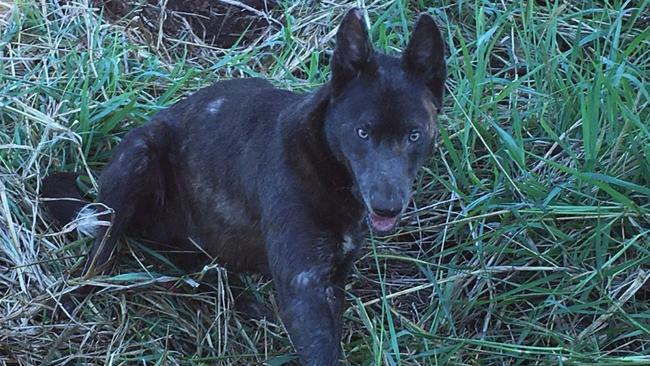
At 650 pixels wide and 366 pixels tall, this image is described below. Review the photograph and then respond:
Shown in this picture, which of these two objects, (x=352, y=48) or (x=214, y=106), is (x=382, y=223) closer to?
(x=352, y=48)

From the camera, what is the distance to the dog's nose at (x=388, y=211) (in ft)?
12.7

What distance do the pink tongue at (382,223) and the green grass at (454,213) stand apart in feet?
0.77

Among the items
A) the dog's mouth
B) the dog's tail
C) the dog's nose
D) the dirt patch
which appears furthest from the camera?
the dirt patch

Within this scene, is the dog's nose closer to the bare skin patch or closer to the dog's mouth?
the dog's mouth

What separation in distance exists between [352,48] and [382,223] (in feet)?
2.01

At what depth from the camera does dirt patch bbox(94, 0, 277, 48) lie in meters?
6.24

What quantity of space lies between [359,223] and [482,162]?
3.30 feet

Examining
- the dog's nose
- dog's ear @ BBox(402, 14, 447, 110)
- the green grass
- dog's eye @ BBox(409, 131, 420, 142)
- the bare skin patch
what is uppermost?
dog's ear @ BBox(402, 14, 447, 110)

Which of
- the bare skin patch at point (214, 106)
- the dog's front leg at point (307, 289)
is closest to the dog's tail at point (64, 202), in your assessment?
the bare skin patch at point (214, 106)

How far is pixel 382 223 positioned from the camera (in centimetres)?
402

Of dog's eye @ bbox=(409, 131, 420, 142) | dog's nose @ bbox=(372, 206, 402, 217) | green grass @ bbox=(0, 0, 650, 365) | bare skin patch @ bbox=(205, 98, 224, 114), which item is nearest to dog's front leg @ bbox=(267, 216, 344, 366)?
green grass @ bbox=(0, 0, 650, 365)

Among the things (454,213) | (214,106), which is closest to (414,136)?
(454,213)

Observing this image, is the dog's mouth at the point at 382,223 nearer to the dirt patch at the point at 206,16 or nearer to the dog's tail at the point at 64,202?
the dog's tail at the point at 64,202

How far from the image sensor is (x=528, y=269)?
454 centimetres
